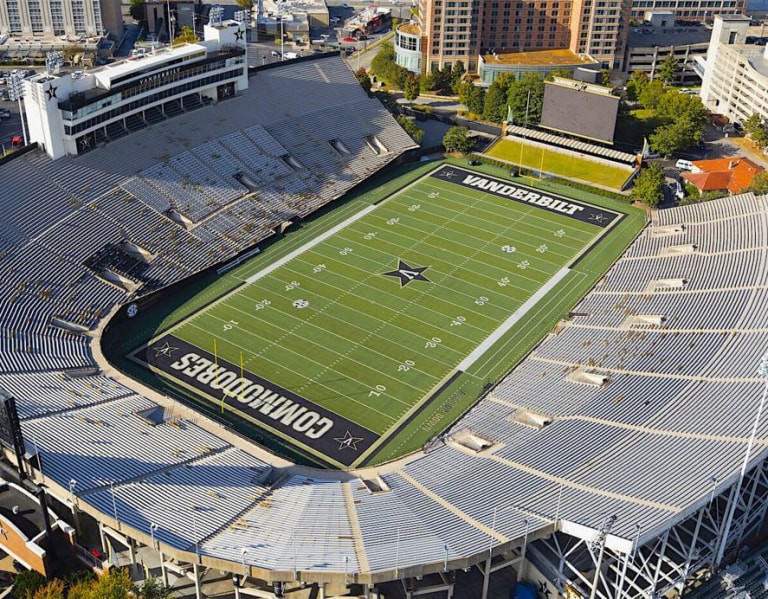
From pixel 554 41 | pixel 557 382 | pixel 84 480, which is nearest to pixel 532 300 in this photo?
pixel 557 382

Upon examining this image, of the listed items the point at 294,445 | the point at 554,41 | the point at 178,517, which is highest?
the point at 554,41

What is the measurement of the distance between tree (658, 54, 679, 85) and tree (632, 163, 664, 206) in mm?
35881

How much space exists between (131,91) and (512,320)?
36637 millimetres

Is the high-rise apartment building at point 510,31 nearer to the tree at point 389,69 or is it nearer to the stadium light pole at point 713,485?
the tree at point 389,69

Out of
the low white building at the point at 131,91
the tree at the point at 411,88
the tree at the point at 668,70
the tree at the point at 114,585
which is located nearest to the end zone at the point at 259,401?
the tree at the point at 114,585

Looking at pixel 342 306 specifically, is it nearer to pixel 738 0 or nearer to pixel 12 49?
pixel 12 49

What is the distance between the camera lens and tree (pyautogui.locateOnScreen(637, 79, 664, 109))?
98062mm

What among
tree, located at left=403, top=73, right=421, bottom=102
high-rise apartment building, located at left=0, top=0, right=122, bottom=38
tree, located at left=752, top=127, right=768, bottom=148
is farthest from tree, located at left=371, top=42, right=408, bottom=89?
tree, located at left=752, top=127, right=768, bottom=148

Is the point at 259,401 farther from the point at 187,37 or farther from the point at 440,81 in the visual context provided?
→ the point at 187,37

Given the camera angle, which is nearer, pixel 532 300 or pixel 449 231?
pixel 532 300

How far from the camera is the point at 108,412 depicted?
4859 cm

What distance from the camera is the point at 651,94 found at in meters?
98.5

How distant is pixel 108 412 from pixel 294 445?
1057 centimetres

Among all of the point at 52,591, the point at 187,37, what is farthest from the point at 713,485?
the point at 187,37
